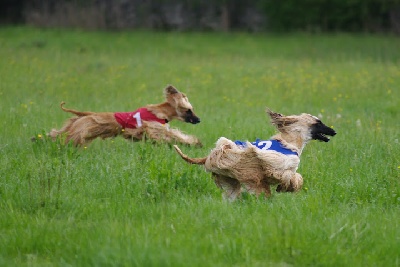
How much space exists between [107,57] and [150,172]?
579 inches

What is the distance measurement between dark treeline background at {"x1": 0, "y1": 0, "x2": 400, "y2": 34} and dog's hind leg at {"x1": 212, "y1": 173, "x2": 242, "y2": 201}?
2848cm

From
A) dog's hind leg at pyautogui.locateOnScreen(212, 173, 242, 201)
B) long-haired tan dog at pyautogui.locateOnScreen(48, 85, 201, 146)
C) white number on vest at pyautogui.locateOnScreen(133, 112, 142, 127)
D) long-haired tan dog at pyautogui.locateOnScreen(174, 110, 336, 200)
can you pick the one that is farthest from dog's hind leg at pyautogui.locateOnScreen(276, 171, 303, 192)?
white number on vest at pyautogui.locateOnScreen(133, 112, 142, 127)

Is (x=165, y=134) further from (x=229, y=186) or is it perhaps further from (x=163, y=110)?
→ (x=229, y=186)

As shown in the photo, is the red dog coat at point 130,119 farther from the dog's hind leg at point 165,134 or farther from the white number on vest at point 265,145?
the white number on vest at point 265,145

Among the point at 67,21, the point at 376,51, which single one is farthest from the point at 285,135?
the point at 67,21

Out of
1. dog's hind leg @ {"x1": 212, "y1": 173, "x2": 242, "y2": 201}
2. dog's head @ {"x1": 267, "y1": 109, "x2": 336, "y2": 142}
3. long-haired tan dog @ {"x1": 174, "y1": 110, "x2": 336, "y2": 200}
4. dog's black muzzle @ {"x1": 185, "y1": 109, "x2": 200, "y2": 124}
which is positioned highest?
dog's head @ {"x1": 267, "y1": 109, "x2": 336, "y2": 142}

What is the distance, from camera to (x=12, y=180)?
23.7 feet

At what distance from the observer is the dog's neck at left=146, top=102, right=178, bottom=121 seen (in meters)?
10.2

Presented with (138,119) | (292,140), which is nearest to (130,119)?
(138,119)

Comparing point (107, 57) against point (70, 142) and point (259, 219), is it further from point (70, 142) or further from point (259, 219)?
point (259, 219)

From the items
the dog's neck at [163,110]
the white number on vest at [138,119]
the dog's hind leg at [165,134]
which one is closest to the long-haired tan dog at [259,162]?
the dog's hind leg at [165,134]

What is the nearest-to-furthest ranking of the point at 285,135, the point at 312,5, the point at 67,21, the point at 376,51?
the point at 285,135 → the point at 376,51 → the point at 67,21 → the point at 312,5

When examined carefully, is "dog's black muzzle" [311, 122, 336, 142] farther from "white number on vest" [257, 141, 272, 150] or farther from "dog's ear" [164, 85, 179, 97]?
"dog's ear" [164, 85, 179, 97]

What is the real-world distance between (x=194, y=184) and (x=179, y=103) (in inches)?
129
